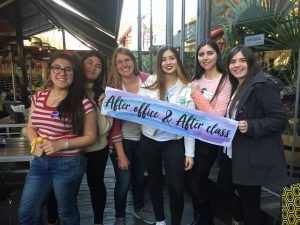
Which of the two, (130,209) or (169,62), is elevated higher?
(169,62)

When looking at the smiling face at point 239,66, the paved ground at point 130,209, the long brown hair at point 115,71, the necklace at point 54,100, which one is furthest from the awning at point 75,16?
the smiling face at point 239,66

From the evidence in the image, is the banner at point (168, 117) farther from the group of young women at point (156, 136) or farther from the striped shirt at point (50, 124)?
the striped shirt at point (50, 124)

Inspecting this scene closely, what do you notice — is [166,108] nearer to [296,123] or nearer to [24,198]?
[24,198]

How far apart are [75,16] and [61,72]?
704 centimetres

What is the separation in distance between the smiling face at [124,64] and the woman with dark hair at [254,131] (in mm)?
948

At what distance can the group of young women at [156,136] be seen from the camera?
2371mm

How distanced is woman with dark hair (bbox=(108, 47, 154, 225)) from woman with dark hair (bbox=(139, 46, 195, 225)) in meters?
0.21

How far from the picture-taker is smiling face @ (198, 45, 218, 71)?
9.07 feet

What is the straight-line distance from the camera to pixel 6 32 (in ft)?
32.6

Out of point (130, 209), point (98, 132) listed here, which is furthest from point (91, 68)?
point (130, 209)

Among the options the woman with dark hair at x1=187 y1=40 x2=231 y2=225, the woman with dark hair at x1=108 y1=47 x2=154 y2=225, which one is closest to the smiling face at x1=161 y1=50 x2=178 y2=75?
the woman with dark hair at x1=187 y1=40 x2=231 y2=225

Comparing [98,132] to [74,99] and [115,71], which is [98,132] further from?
[115,71]

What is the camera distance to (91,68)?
289 cm

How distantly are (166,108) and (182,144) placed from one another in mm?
381
